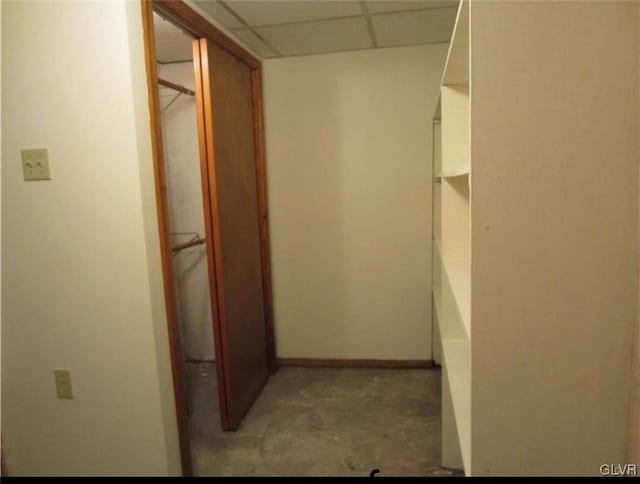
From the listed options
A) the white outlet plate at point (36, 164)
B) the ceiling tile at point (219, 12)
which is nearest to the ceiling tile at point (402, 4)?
the ceiling tile at point (219, 12)

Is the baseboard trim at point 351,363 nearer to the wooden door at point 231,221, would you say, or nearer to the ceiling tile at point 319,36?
the wooden door at point 231,221

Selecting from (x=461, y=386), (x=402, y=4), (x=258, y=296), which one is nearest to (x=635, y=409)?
(x=461, y=386)

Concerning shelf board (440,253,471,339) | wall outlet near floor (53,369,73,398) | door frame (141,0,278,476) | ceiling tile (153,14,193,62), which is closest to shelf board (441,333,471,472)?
shelf board (440,253,471,339)

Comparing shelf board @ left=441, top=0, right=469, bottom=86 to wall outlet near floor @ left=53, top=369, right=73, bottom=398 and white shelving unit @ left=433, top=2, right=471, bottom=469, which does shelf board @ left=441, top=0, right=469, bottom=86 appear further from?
wall outlet near floor @ left=53, top=369, right=73, bottom=398

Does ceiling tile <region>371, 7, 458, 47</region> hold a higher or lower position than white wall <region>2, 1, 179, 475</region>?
higher

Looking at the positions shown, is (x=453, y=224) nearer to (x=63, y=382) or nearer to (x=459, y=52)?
(x=459, y=52)

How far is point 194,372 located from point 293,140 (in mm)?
1845

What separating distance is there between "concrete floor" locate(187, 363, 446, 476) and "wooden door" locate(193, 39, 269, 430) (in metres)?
0.17

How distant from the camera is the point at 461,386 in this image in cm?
129

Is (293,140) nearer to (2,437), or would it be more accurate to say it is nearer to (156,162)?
(156,162)

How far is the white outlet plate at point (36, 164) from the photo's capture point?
4.83 feet

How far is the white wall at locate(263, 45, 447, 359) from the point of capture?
270 centimetres

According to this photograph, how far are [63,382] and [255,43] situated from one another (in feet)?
6.80
